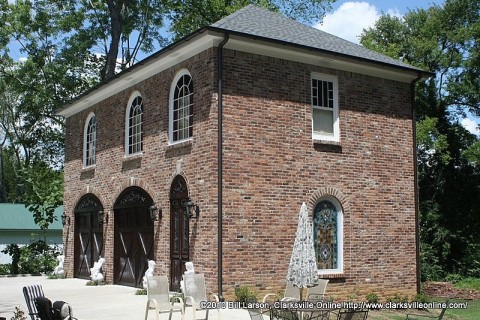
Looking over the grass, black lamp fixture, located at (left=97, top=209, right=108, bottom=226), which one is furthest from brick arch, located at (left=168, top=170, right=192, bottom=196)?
the grass

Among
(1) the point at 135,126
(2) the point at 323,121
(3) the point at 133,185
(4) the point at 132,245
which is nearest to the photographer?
(2) the point at 323,121

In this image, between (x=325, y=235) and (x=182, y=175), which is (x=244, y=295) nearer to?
(x=325, y=235)

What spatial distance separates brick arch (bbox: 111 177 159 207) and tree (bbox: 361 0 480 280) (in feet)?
38.4

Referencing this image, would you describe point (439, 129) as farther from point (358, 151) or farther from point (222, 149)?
point (222, 149)

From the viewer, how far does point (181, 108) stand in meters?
16.6

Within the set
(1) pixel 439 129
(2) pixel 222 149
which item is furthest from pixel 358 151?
(1) pixel 439 129

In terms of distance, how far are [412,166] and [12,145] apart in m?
39.9

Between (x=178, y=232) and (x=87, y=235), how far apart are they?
7103mm

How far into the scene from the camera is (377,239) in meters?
17.0

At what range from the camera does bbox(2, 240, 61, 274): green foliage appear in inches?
1037

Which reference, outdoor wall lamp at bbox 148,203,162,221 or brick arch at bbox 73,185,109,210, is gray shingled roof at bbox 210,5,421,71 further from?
brick arch at bbox 73,185,109,210

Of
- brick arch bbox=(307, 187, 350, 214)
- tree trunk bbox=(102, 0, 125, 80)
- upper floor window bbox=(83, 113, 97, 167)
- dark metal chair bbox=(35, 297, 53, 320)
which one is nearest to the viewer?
dark metal chair bbox=(35, 297, 53, 320)

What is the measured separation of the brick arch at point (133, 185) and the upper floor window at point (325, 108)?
15.1ft

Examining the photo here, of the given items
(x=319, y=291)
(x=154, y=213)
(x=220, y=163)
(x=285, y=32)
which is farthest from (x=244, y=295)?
(x=285, y=32)
